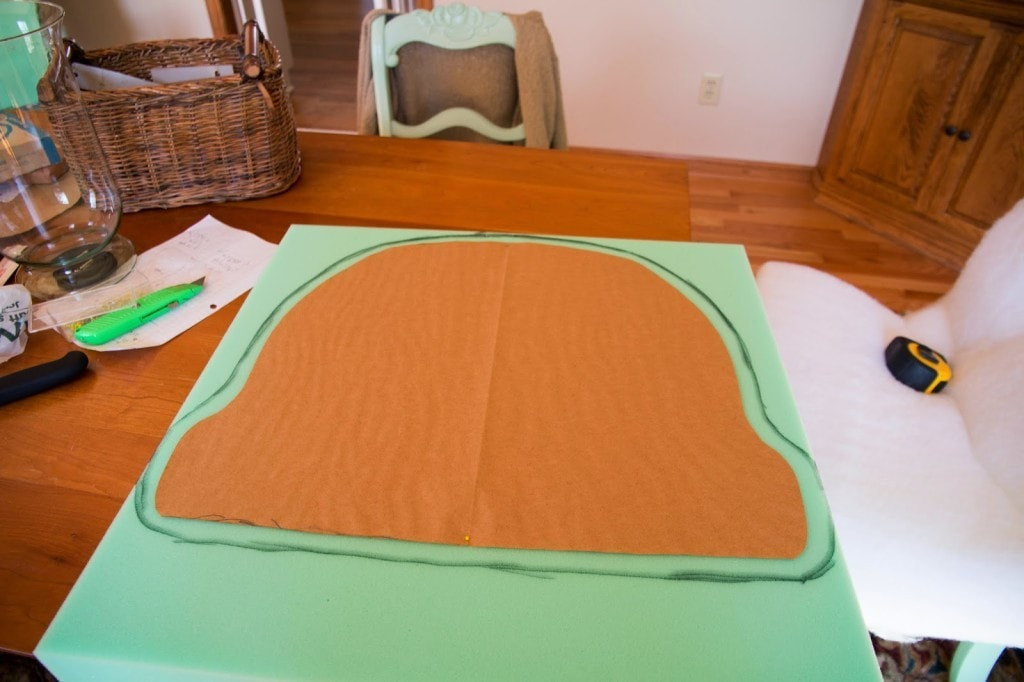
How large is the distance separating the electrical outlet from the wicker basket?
1882 millimetres

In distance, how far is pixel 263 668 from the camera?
0.43 metres

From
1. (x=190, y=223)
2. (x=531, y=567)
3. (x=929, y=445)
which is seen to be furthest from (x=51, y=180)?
(x=929, y=445)

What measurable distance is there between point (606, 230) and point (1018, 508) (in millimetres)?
653

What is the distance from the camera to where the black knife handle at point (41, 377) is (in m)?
0.66

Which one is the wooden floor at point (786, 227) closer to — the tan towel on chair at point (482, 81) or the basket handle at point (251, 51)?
the tan towel on chair at point (482, 81)

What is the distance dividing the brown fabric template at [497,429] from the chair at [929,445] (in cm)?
39

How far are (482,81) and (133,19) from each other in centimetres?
196

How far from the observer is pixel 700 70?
7.95ft

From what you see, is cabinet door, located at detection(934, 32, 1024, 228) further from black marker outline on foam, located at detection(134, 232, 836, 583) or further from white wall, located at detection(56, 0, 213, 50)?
white wall, located at detection(56, 0, 213, 50)

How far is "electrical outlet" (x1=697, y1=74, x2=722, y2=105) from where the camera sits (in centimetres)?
243

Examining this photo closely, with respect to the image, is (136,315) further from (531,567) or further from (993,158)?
(993,158)

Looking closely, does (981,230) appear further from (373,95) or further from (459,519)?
(459,519)

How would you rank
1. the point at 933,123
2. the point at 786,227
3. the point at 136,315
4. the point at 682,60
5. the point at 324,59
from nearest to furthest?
the point at 136,315 < the point at 933,123 < the point at 786,227 < the point at 682,60 < the point at 324,59

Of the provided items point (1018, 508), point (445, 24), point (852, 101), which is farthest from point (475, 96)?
point (852, 101)
